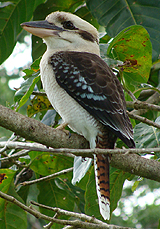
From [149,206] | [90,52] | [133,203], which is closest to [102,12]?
[90,52]

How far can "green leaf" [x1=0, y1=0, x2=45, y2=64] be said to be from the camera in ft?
9.31

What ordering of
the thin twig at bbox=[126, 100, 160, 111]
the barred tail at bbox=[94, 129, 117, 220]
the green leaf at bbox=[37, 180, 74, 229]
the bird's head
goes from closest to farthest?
the barred tail at bbox=[94, 129, 117, 220] → the thin twig at bbox=[126, 100, 160, 111] → the bird's head → the green leaf at bbox=[37, 180, 74, 229]

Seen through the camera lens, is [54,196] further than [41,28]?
Yes

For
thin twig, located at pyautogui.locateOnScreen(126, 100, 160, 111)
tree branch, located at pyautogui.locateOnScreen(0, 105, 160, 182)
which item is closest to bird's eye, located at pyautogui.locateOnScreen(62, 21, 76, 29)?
thin twig, located at pyautogui.locateOnScreen(126, 100, 160, 111)

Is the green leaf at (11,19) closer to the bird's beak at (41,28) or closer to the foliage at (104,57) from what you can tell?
the foliage at (104,57)

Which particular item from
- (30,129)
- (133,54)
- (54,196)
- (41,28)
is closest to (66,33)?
(41,28)

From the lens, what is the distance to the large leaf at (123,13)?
2.55m

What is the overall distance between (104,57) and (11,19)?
1.11 metres

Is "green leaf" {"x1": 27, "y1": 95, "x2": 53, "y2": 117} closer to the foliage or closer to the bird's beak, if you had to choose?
the foliage

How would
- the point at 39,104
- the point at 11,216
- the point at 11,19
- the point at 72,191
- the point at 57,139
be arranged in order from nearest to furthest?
1. the point at 57,139
2. the point at 11,216
3. the point at 39,104
4. the point at 72,191
5. the point at 11,19

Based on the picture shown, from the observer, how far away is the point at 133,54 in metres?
2.31

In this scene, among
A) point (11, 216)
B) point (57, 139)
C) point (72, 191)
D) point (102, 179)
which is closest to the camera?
point (57, 139)

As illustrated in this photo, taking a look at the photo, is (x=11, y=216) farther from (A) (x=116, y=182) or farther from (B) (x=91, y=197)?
(A) (x=116, y=182)

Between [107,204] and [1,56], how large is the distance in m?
1.73
